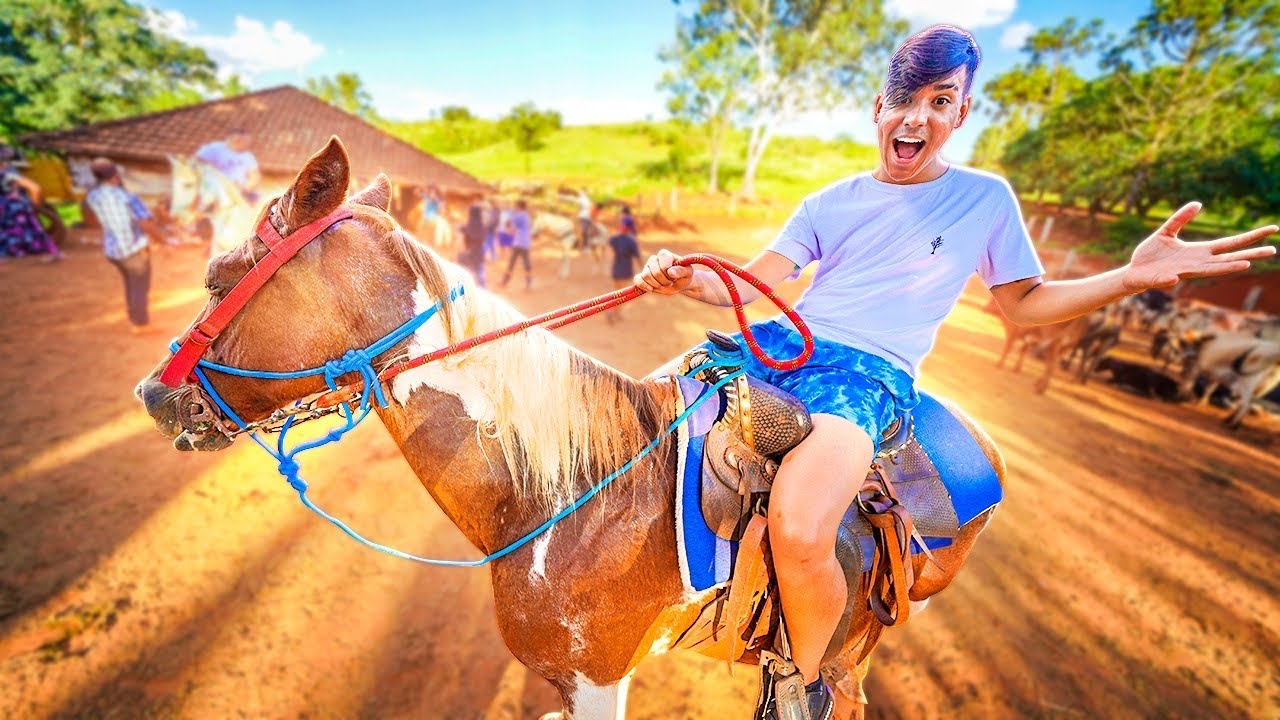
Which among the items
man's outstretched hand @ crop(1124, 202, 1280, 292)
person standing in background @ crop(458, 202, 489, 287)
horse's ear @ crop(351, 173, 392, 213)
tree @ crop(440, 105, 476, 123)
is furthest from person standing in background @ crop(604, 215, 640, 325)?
tree @ crop(440, 105, 476, 123)

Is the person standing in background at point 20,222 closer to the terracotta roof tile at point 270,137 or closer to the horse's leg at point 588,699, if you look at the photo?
the terracotta roof tile at point 270,137

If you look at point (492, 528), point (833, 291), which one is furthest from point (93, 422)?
point (833, 291)

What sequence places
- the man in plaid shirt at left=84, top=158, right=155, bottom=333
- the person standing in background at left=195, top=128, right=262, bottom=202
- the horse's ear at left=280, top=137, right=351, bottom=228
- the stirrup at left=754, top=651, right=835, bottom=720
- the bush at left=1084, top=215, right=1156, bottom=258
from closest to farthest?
the horse's ear at left=280, top=137, right=351, bottom=228 < the stirrup at left=754, top=651, right=835, bottom=720 < the man in plaid shirt at left=84, top=158, right=155, bottom=333 < the person standing in background at left=195, top=128, right=262, bottom=202 < the bush at left=1084, top=215, right=1156, bottom=258

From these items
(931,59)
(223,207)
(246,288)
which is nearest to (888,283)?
(931,59)

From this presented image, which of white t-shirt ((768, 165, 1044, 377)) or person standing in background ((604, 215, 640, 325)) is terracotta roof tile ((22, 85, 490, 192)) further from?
white t-shirt ((768, 165, 1044, 377))

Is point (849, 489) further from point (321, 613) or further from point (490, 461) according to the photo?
point (321, 613)

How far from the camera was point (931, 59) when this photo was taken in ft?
4.93

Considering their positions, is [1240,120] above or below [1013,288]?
above

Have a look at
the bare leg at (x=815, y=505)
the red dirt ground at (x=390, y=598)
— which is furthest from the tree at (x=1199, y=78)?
the bare leg at (x=815, y=505)

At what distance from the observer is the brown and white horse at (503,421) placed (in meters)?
1.41

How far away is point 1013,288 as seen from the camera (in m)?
1.78

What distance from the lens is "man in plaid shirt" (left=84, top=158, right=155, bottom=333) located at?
6.38 meters

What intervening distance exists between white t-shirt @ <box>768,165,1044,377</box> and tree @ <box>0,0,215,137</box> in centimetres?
3174

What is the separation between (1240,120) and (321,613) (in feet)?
115
